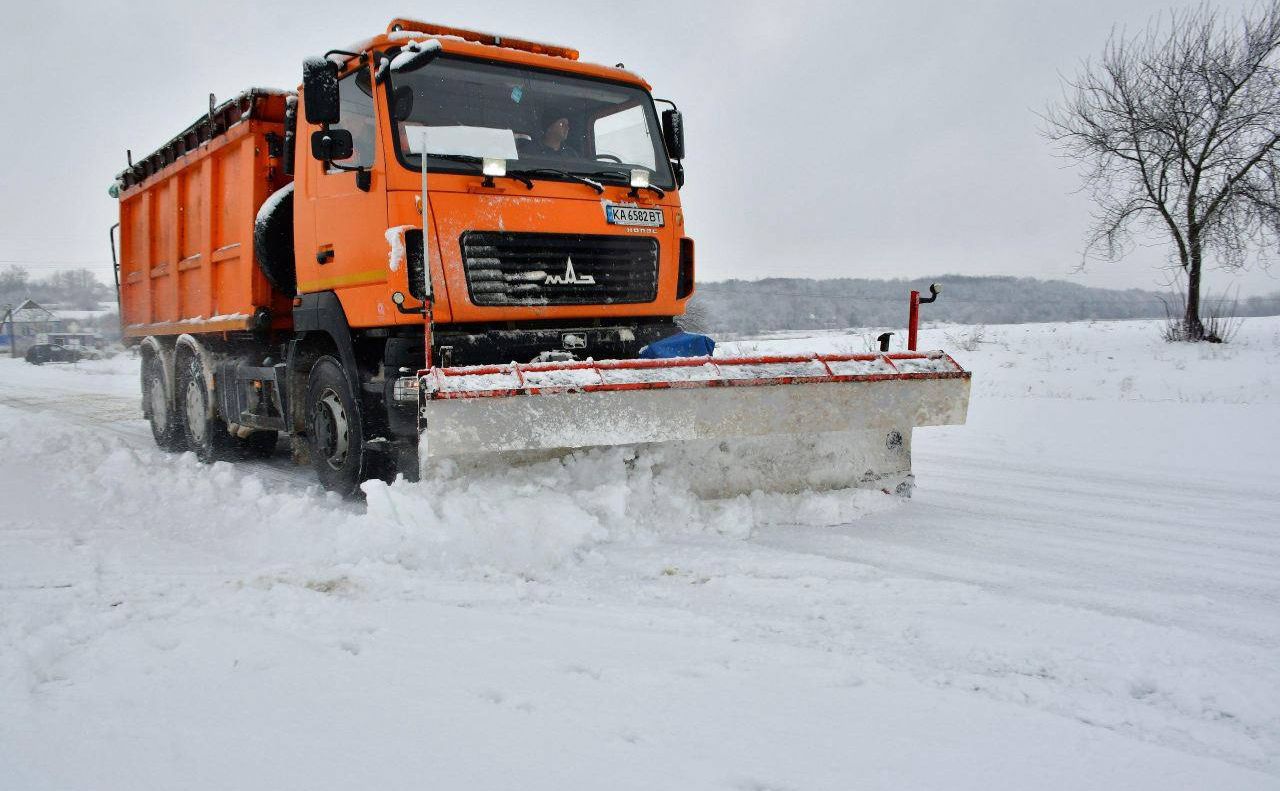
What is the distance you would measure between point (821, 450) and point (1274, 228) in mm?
16995

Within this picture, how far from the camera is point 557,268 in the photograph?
472cm

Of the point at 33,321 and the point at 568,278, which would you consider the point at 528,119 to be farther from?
the point at 33,321

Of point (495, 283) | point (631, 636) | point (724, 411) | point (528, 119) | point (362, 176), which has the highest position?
point (528, 119)

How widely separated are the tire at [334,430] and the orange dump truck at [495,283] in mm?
19

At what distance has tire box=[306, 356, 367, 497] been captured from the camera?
16.0 ft

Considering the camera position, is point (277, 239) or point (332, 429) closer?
point (332, 429)

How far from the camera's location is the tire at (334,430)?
16.0 ft

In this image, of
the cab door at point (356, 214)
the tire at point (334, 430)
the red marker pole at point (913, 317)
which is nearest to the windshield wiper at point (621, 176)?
the cab door at point (356, 214)

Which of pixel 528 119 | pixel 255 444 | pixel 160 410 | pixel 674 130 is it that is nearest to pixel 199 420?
pixel 255 444

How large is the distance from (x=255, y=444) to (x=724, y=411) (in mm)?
4975

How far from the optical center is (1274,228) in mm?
16578

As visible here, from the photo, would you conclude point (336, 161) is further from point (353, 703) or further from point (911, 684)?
point (911, 684)

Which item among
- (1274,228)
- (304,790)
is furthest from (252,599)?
(1274,228)

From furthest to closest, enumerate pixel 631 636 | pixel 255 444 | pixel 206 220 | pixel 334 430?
pixel 255 444 < pixel 206 220 < pixel 334 430 < pixel 631 636
